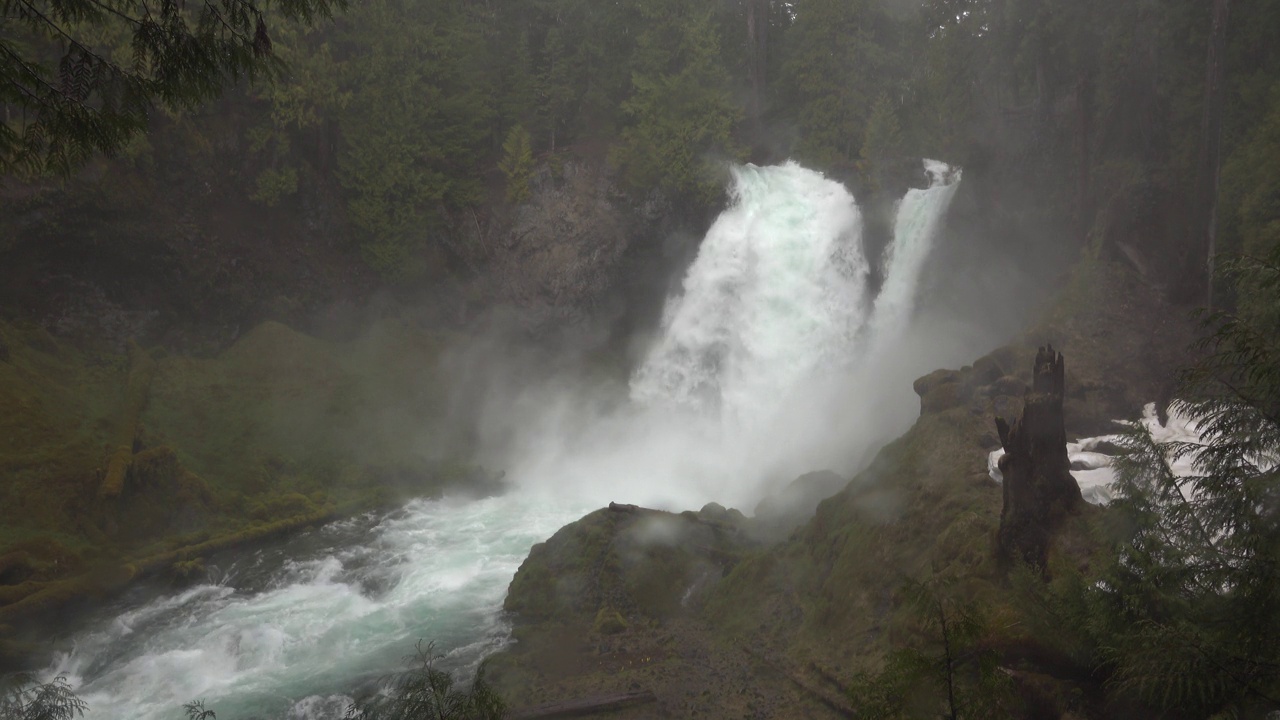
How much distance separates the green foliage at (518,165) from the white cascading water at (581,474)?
813 centimetres

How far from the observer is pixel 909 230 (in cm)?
2897

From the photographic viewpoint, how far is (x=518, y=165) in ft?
107

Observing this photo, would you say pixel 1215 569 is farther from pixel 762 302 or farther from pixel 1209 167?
pixel 762 302

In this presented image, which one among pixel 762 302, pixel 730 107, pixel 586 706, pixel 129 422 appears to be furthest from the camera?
pixel 730 107

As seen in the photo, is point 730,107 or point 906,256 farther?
point 730,107

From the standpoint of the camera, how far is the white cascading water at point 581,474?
16.1 meters

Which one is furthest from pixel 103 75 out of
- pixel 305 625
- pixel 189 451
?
pixel 189 451

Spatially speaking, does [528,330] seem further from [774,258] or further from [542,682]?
[542,682]

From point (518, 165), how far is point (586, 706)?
24.2 meters

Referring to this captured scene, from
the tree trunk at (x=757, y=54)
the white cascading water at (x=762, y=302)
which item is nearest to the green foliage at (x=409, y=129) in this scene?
the white cascading water at (x=762, y=302)

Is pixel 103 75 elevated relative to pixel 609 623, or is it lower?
elevated

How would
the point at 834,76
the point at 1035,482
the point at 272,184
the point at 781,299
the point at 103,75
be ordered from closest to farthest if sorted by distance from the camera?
the point at 103,75 < the point at 1035,482 < the point at 272,184 < the point at 781,299 < the point at 834,76

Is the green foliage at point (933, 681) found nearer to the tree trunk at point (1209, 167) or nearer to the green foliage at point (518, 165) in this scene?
the tree trunk at point (1209, 167)

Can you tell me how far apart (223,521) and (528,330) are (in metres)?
13.8
